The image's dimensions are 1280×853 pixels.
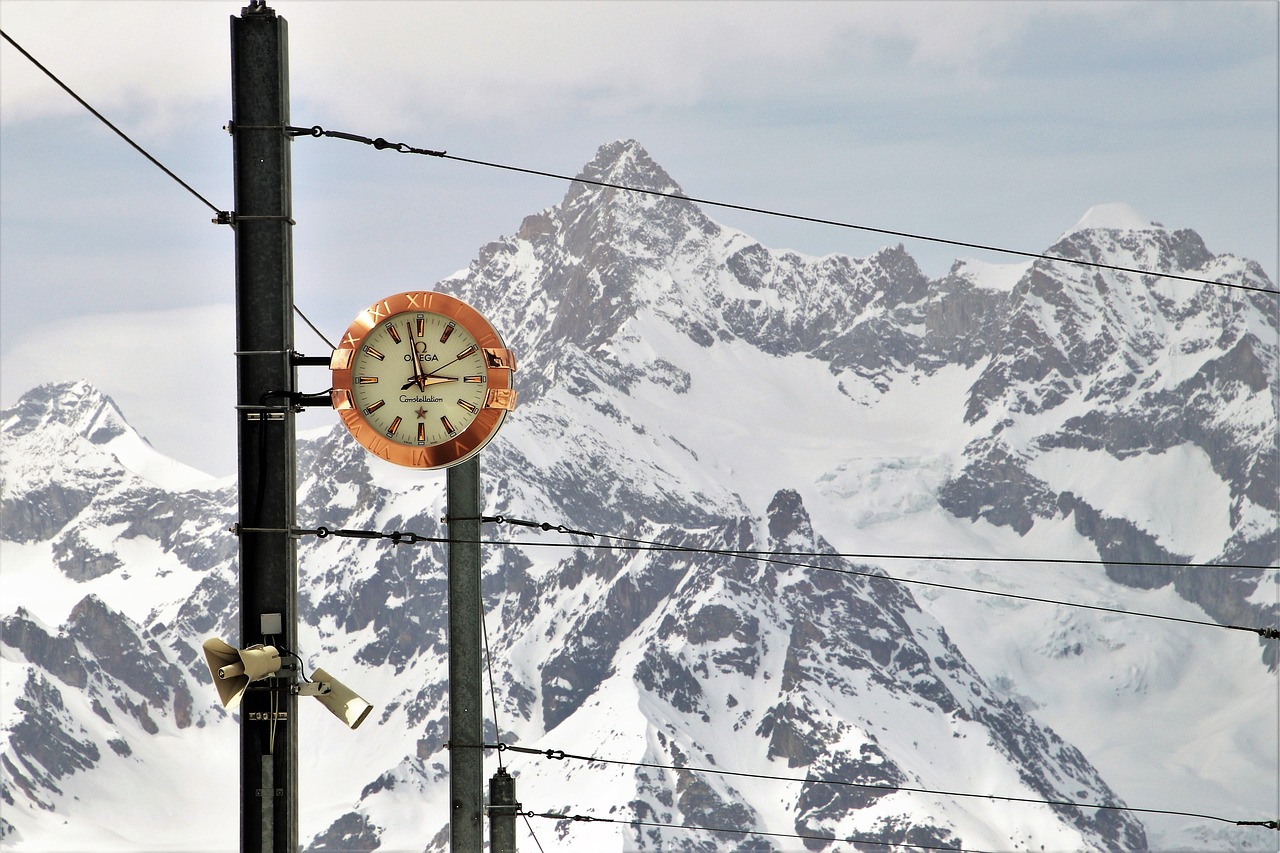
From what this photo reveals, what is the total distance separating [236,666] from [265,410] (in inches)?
79.9

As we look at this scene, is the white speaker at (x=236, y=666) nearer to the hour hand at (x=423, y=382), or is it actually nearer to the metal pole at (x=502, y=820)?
the hour hand at (x=423, y=382)

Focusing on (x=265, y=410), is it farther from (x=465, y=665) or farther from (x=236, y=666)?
(x=465, y=665)

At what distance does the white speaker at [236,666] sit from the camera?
45.3ft

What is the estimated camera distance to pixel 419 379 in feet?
49.7

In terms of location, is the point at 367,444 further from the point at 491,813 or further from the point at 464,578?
the point at 491,813

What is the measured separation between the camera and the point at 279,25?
14.7m

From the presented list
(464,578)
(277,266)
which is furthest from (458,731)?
(277,266)

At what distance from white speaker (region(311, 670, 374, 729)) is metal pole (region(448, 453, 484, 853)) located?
4.36m

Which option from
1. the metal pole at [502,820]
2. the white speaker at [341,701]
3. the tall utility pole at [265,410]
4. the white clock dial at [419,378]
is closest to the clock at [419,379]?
the white clock dial at [419,378]

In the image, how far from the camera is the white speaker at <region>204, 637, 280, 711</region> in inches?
543

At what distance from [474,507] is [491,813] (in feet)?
17.2

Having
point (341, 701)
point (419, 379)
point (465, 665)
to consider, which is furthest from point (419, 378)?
point (465, 665)

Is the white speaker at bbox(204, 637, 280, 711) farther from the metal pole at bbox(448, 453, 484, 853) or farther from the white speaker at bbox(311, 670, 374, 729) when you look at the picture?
the metal pole at bbox(448, 453, 484, 853)

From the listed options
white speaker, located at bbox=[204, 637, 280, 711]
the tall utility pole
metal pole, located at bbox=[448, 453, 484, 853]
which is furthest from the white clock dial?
metal pole, located at bbox=[448, 453, 484, 853]
